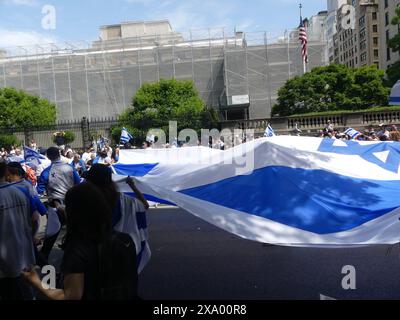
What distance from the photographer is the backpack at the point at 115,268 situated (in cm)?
259

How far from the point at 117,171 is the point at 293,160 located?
11.3 ft

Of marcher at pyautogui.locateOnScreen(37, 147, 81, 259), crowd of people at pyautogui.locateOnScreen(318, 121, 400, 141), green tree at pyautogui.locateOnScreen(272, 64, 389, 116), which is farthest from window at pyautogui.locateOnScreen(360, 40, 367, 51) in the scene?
marcher at pyautogui.locateOnScreen(37, 147, 81, 259)

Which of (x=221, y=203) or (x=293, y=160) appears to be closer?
(x=221, y=203)

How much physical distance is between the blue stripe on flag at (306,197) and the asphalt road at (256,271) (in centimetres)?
67

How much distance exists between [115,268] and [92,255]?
15 centimetres

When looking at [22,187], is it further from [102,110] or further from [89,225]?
[102,110]

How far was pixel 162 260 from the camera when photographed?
23.9 feet

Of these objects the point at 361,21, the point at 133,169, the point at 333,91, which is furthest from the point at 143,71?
the point at 361,21

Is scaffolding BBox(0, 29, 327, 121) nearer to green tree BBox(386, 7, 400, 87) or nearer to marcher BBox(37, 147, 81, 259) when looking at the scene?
green tree BBox(386, 7, 400, 87)

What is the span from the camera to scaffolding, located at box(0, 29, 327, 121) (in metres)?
48.1

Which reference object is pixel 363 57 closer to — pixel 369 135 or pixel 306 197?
pixel 369 135

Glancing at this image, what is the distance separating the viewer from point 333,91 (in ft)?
129
